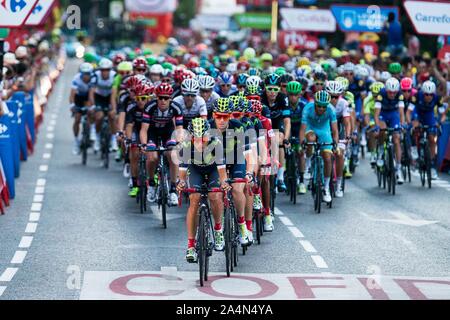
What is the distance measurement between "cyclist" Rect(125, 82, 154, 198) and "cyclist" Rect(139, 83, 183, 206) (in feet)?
1.86

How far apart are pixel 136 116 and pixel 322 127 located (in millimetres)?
2884

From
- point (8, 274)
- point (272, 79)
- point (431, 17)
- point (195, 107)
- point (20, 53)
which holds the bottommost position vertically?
point (8, 274)

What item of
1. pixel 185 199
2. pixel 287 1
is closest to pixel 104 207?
pixel 185 199

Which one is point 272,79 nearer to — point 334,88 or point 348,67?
point 334,88

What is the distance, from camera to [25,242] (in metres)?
17.1

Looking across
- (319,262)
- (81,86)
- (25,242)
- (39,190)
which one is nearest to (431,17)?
(81,86)

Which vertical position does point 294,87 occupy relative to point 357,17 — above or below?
below

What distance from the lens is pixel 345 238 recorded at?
17.8 meters

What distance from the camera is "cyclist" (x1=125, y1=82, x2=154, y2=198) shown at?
20344mm

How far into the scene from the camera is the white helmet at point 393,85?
911 inches

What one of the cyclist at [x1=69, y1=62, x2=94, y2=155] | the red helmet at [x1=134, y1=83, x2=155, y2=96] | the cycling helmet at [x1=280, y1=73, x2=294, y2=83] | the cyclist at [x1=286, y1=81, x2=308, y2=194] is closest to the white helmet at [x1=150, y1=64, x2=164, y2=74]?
the cyclist at [x1=69, y1=62, x2=94, y2=155]

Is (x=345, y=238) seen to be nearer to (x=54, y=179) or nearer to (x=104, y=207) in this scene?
(x=104, y=207)

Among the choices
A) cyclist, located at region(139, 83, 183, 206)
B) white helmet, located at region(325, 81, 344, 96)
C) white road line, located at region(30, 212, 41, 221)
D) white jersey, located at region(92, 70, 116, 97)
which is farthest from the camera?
white jersey, located at region(92, 70, 116, 97)

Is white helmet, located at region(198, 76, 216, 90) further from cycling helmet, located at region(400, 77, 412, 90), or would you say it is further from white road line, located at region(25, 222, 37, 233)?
cycling helmet, located at region(400, 77, 412, 90)
